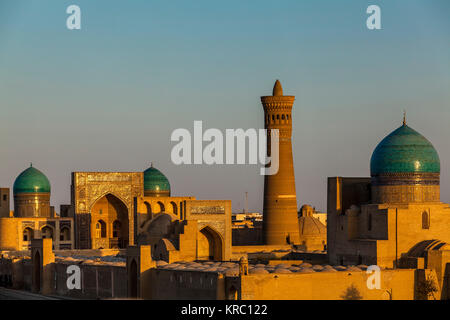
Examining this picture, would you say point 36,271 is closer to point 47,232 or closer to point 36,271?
point 36,271

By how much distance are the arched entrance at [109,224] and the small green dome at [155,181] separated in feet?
9.28

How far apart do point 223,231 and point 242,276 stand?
1770 cm

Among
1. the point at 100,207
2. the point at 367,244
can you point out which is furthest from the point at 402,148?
the point at 100,207

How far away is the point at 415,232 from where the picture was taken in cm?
4194

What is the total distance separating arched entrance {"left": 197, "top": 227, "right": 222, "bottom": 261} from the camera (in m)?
53.1

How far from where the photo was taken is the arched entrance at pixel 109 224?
62406mm

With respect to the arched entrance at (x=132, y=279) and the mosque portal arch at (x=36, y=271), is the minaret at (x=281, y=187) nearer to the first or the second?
the mosque portal arch at (x=36, y=271)

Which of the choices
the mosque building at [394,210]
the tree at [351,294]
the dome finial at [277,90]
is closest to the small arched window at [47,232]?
the dome finial at [277,90]

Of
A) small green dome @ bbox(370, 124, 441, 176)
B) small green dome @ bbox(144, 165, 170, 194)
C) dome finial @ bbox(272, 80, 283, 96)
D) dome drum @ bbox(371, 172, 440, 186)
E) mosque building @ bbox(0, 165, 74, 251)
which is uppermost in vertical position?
dome finial @ bbox(272, 80, 283, 96)

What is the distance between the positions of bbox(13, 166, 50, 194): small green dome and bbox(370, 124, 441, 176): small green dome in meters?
25.6

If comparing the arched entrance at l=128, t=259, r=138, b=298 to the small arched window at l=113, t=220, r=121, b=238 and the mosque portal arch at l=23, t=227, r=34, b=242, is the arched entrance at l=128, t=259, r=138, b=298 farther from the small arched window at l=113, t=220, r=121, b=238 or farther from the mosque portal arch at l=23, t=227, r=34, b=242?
the small arched window at l=113, t=220, r=121, b=238

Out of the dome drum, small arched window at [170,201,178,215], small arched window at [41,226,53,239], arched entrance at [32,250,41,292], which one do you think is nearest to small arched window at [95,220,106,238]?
small arched window at [41,226,53,239]

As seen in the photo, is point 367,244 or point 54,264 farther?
point 54,264
